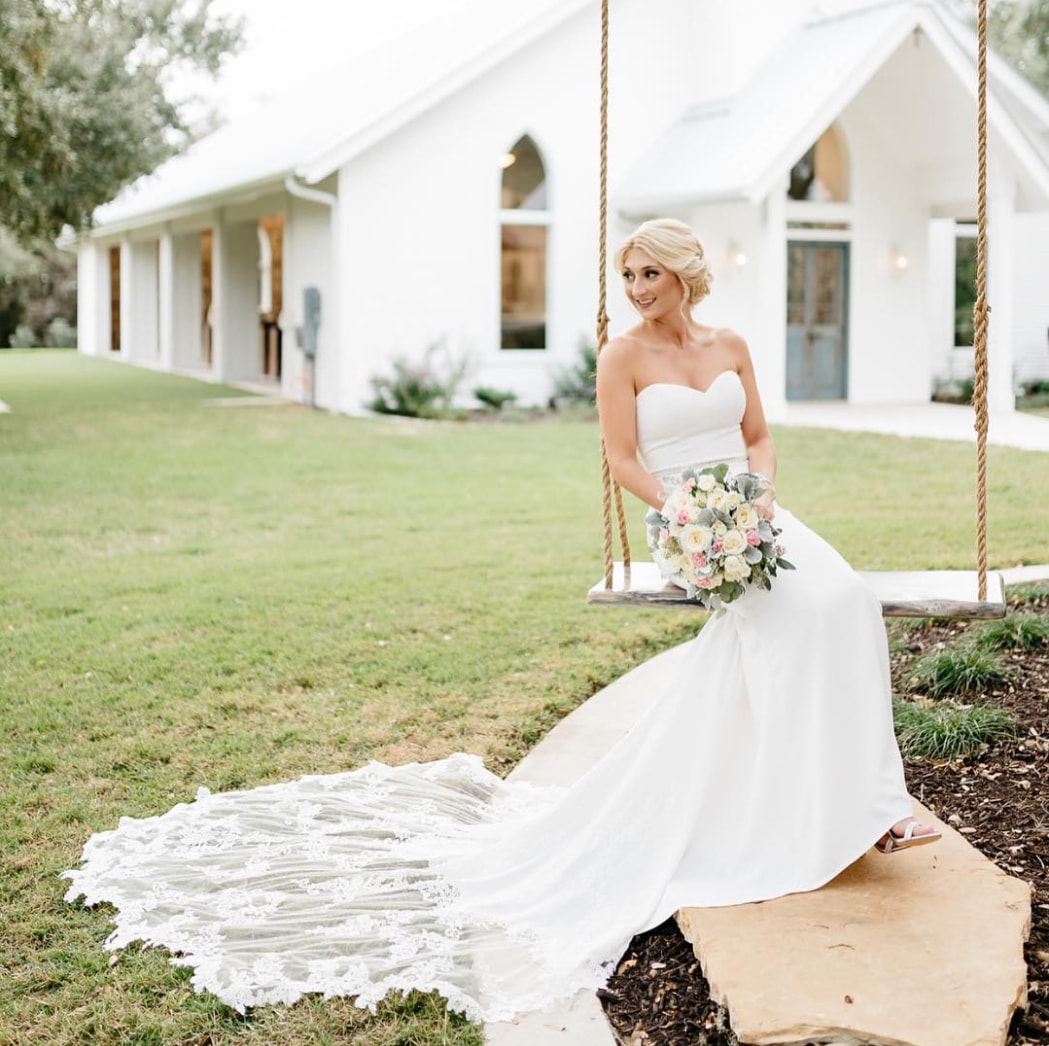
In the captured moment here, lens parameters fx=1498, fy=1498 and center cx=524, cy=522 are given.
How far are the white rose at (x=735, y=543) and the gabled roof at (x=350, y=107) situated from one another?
14.5 metres

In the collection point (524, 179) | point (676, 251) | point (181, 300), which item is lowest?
point (676, 251)

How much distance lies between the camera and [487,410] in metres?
18.8

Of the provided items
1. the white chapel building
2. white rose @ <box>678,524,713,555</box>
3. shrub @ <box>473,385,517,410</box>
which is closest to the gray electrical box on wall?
the white chapel building

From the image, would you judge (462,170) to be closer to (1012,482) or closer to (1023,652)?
(1012,482)

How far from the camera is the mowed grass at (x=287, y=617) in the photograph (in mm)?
3922

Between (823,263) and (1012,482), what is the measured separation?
891 cm

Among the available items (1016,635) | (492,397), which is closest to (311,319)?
(492,397)

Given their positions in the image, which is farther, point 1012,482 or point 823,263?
point 823,263

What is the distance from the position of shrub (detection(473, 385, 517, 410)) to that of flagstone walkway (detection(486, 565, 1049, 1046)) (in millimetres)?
14935

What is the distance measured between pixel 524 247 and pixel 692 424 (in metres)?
15.4

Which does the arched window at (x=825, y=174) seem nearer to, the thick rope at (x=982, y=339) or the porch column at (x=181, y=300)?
the porch column at (x=181, y=300)

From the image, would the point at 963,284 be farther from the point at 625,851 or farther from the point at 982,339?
the point at 625,851

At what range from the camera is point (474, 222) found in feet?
62.2

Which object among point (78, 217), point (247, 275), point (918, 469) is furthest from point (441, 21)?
point (918, 469)
